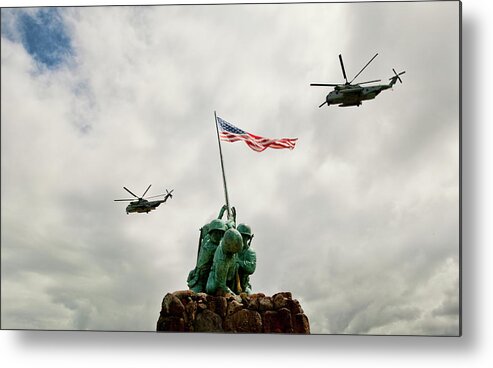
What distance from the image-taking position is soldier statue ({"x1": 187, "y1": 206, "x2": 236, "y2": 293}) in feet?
46.5

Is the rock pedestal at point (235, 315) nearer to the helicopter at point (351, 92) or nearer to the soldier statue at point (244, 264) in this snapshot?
the soldier statue at point (244, 264)

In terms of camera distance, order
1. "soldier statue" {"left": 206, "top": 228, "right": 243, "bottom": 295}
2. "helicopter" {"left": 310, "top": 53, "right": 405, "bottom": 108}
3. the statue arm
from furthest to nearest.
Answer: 1. the statue arm
2. "soldier statue" {"left": 206, "top": 228, "right": 243, "bottom": 295}
3. "helicopter" {"left": 310, "top": 53, "right": 405, "bottom": 108}

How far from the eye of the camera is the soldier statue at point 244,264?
14055mm

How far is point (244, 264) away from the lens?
46.6 feet

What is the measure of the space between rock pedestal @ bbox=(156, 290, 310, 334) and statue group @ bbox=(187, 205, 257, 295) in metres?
0.70

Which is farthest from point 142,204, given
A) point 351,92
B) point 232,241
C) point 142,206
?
point 351,92

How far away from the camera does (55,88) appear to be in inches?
492

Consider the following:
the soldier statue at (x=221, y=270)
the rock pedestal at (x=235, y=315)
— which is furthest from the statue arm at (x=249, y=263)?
the rock pedestal at (x=235, y=315)

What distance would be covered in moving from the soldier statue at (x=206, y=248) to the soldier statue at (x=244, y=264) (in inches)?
11.5

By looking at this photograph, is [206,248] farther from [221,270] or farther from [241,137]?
[241,137]

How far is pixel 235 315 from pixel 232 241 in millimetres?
1146

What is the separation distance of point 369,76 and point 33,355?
6.14 meters

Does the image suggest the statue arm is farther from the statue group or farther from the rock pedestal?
the rock pedestal

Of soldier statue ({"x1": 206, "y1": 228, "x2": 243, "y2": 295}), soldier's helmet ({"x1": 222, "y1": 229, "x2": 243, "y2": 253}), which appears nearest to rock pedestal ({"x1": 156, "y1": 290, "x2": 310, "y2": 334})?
soldier statue ({"x1": 206, "y1": 228, "x2": 243, "y2": 295})
